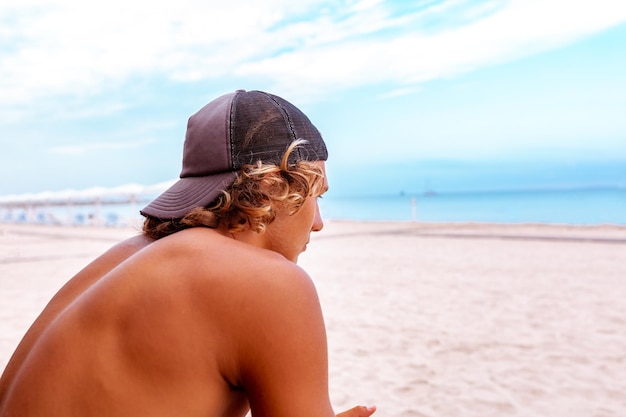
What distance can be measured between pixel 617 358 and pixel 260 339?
4.44m

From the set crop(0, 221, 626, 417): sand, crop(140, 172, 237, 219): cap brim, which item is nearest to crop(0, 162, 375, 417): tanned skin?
crop(140, 172, 237, 219): cap brim

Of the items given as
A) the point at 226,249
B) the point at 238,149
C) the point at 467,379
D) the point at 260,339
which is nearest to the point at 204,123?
the point at 238,149

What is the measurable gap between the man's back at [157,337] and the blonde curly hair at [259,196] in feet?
0.25

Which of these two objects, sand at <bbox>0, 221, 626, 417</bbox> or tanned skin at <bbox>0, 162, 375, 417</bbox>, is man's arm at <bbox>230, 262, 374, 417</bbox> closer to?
tanned skin at <bbox>0, 162, 375, 417</bbox>

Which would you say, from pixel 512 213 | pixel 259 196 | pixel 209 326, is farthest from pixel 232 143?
pixel 512 213

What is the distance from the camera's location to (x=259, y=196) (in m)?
1.30

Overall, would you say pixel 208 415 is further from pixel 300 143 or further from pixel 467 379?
pixel 467 379

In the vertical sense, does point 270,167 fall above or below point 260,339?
above

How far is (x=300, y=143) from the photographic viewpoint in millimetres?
1340

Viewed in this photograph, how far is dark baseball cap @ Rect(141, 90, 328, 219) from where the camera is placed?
1.31 meters

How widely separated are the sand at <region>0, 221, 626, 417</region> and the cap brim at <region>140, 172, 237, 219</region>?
2779 mm

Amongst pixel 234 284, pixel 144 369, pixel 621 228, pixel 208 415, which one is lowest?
pixel 621 228

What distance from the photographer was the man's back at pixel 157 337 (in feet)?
3.80

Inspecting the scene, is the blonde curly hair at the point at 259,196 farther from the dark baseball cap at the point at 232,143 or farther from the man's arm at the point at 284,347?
the man's arm at the point at 284,347
